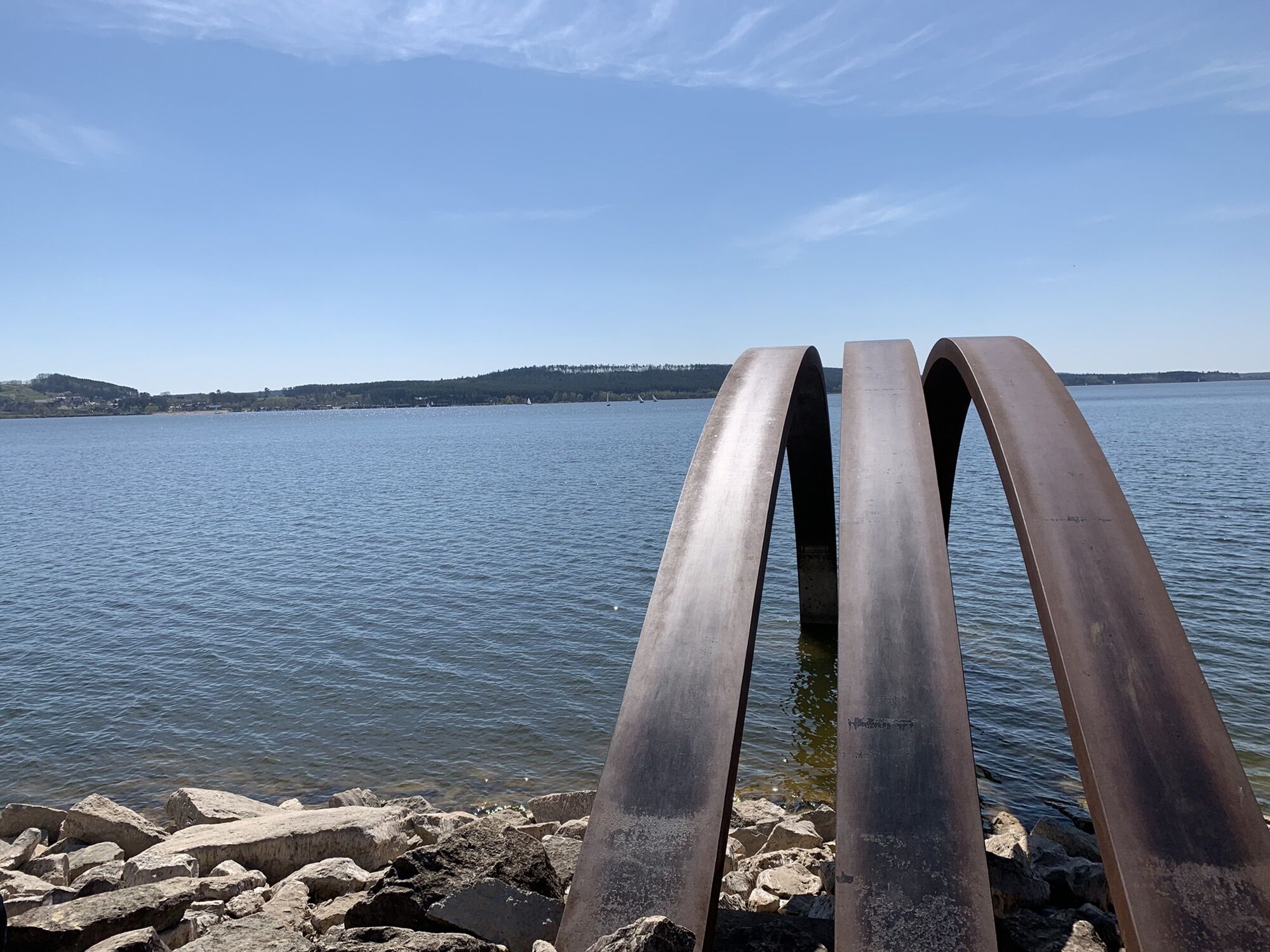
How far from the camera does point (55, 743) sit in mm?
12734

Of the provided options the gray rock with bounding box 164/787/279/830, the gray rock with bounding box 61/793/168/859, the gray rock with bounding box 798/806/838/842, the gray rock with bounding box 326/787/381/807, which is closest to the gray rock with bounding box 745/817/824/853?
the gray rock with bounding box 798/806/838/842

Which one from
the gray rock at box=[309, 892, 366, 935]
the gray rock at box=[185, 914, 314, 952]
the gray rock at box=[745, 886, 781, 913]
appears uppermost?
the gray rock at box=[185, 914, 314, 952]

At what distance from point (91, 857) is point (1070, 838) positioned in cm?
841

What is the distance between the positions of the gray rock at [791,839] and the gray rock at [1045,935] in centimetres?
275

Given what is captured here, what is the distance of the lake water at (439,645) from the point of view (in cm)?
1138

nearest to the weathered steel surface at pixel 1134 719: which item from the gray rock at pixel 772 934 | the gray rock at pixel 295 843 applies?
the gray rock at pixel 772 934

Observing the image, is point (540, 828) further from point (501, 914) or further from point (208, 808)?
point (501, 914)

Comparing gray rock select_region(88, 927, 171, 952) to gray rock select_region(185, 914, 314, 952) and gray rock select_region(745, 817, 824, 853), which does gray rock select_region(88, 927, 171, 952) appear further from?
gray rock select_region(745, 817, 824, 853)

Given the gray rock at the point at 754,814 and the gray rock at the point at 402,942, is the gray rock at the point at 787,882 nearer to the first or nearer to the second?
the gray rock at the point at 754,814

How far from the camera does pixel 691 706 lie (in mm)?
4887

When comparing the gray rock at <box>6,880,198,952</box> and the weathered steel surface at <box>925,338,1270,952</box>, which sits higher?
the weathered steel surface at <box>925,338,1270,952</box>

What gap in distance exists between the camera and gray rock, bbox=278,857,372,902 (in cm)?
650

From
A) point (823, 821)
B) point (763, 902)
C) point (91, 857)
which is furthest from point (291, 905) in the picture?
point (823, 821)

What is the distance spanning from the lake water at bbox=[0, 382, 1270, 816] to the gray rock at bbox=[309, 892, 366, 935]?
4.51m
